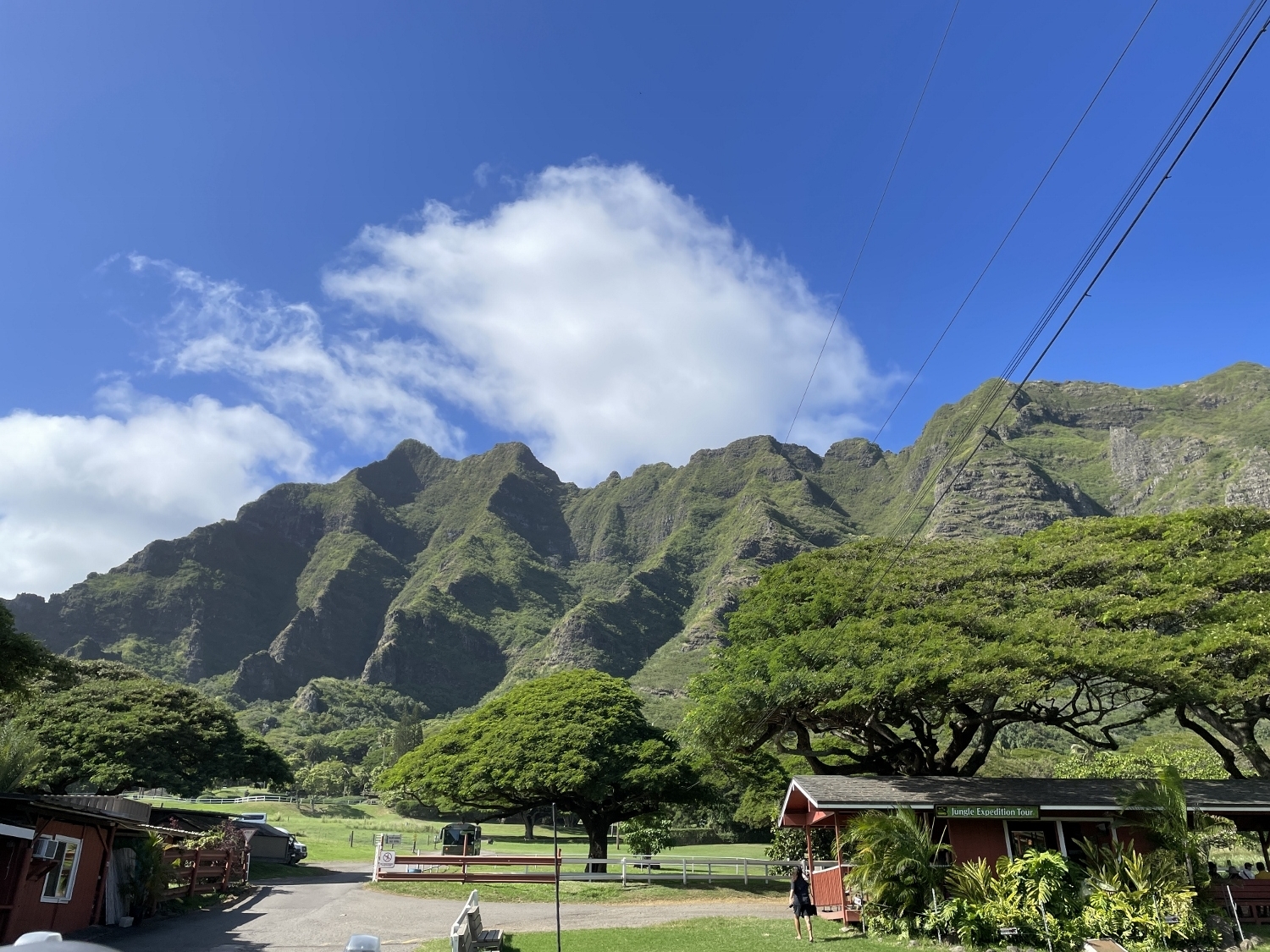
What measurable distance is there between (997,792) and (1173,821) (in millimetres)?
3535

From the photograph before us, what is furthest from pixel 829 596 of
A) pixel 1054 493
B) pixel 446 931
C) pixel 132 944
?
pixel 1054 493

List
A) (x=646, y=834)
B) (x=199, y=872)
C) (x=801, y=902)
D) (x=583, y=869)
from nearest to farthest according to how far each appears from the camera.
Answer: (x=801, y=902) → (x=199, y=872) → (x=583, y=869) → (x=646, y=834)

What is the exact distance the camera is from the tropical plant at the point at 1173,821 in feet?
50.2

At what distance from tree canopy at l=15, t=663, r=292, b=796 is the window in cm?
1715

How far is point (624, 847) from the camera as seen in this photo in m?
46.9

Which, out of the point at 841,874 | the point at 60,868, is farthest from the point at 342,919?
the point at 841,874

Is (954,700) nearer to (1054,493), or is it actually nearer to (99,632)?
(1054,493)

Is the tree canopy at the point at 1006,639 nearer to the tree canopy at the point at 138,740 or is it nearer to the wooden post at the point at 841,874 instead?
the wooden post at the point at 841,874

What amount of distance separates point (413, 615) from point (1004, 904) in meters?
188

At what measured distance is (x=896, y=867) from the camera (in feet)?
53.0

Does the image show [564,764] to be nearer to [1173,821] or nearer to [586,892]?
[586,892]

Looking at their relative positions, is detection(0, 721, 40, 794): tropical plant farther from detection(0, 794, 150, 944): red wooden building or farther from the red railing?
the red railing

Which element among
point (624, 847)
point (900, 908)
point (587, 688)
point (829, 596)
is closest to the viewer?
point (900, 908)

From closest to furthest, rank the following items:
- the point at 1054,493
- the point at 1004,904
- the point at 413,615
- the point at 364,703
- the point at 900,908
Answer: the point at 1004,904
the point at 900,908
the point at 1054,493
the point at 364,703
the point at 413,615
